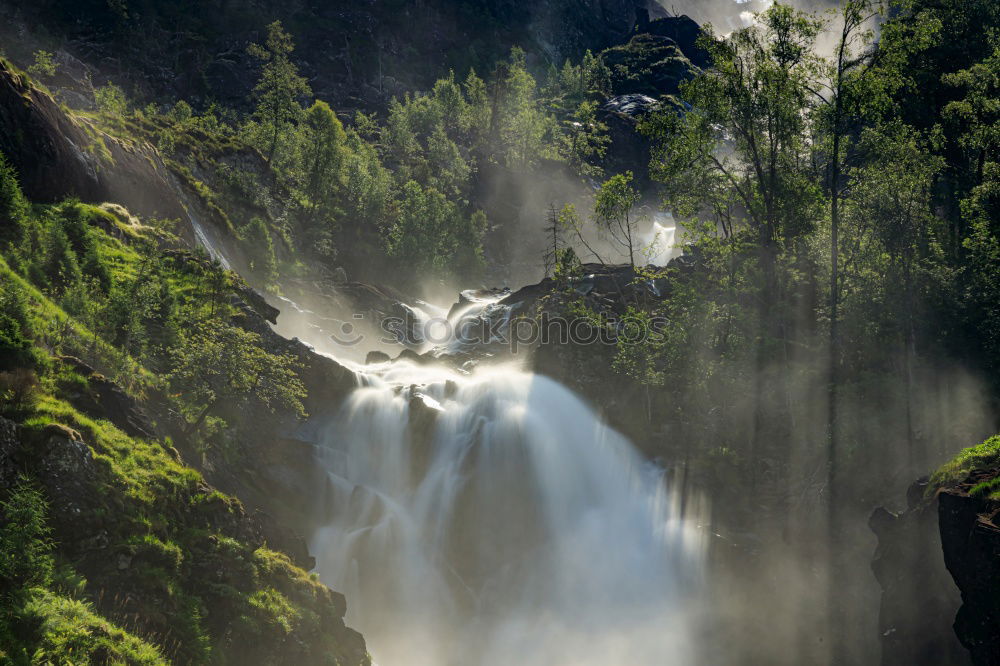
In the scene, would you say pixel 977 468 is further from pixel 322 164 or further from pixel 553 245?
pixel 322 164

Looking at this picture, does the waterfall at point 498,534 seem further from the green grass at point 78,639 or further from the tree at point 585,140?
the tree at point 585,140

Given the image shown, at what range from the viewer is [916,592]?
75.7 feet

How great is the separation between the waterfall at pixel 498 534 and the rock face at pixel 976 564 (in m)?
12.6

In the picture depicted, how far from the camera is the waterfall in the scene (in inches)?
1129

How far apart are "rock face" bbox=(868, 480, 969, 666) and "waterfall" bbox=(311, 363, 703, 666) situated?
8434 millimetres

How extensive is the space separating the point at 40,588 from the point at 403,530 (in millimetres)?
19347

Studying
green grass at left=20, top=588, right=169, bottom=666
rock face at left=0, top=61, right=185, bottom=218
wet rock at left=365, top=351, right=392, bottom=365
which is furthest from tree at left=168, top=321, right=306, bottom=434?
wet rock at left=365, top=351, right=392, bottom=365

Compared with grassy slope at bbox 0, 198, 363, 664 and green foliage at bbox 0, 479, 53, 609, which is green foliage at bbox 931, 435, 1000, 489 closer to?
grassy slope at bbox 0, 198, 363, 664

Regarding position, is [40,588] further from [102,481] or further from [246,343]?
[246,343]

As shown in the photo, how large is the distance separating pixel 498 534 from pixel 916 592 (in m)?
18.0

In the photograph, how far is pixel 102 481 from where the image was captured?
54.5 feet

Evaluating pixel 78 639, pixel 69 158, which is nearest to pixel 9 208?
pixel 69 158

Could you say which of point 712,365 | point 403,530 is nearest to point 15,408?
point 403,530

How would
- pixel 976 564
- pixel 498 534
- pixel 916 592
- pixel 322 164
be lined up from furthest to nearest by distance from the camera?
pixel 322 164
pixel 498 534
pixel 916 592
pixel 976 564
